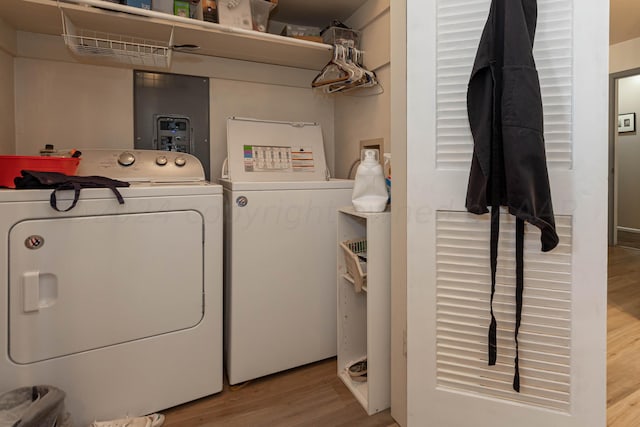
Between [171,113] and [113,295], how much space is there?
3.93 feet

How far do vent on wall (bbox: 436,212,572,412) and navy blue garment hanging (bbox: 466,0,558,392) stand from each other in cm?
4

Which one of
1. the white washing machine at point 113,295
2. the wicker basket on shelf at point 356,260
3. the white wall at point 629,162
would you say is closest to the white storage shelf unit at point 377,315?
the wicker basket on shelf at point 356,260

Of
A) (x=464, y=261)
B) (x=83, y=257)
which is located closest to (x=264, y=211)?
(x=83, y=257)

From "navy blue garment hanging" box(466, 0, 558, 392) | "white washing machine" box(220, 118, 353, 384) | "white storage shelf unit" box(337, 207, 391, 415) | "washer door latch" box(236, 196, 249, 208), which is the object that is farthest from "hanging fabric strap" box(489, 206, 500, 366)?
"washer door latch" box(236, 196, 249, 208)

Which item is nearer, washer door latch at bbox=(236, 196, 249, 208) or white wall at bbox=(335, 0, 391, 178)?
washer door latch at bbox=(236, 196, 249, 208)

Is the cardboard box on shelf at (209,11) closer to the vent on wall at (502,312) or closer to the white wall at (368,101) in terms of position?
the white wall at (368,101)

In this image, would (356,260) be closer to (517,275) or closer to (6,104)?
(517,275)

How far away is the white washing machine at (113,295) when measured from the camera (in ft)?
4.28

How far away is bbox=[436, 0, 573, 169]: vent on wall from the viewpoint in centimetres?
113

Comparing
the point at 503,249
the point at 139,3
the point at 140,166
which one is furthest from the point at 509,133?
the point at 139,3

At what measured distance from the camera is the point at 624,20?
320 cm

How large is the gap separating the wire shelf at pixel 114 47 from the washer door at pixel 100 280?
2.77 feet

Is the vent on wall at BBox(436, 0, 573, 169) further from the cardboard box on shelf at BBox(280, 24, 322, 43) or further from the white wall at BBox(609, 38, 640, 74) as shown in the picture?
the white wall at BBox(609, 38, 640, 74)

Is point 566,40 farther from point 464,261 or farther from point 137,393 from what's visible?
point 137,393
